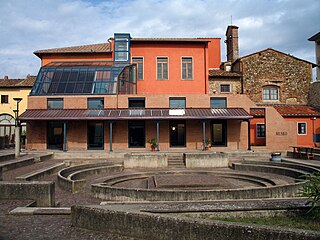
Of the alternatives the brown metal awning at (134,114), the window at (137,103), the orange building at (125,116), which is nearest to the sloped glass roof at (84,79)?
the orange building at (125,116)

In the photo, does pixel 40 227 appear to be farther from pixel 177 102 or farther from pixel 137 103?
pixel 177 102

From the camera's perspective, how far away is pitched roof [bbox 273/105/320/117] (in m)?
28.1

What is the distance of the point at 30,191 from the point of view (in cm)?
818

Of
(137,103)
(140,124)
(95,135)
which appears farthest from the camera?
(137,103)

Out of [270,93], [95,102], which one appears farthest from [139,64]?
[270,93]

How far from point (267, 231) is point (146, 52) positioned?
86.7 ft

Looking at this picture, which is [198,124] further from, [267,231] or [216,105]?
[267,231]

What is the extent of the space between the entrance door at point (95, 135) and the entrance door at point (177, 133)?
6.08 metres

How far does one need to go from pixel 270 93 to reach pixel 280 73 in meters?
2.54

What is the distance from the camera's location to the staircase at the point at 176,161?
741 inches

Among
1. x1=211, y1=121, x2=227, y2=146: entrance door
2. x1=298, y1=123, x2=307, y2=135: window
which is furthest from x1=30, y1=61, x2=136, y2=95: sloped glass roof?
x1=298, y1=123, x2=307, y2=135: window

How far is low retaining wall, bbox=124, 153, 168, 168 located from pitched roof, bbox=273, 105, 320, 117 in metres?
15.7

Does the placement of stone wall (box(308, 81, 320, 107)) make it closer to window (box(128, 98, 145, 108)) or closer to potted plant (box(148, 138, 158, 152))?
potted plant (box(148, 138, 158, 152))

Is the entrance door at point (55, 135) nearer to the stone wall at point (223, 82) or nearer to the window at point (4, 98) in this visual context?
the stone wall at point (223, 82)
